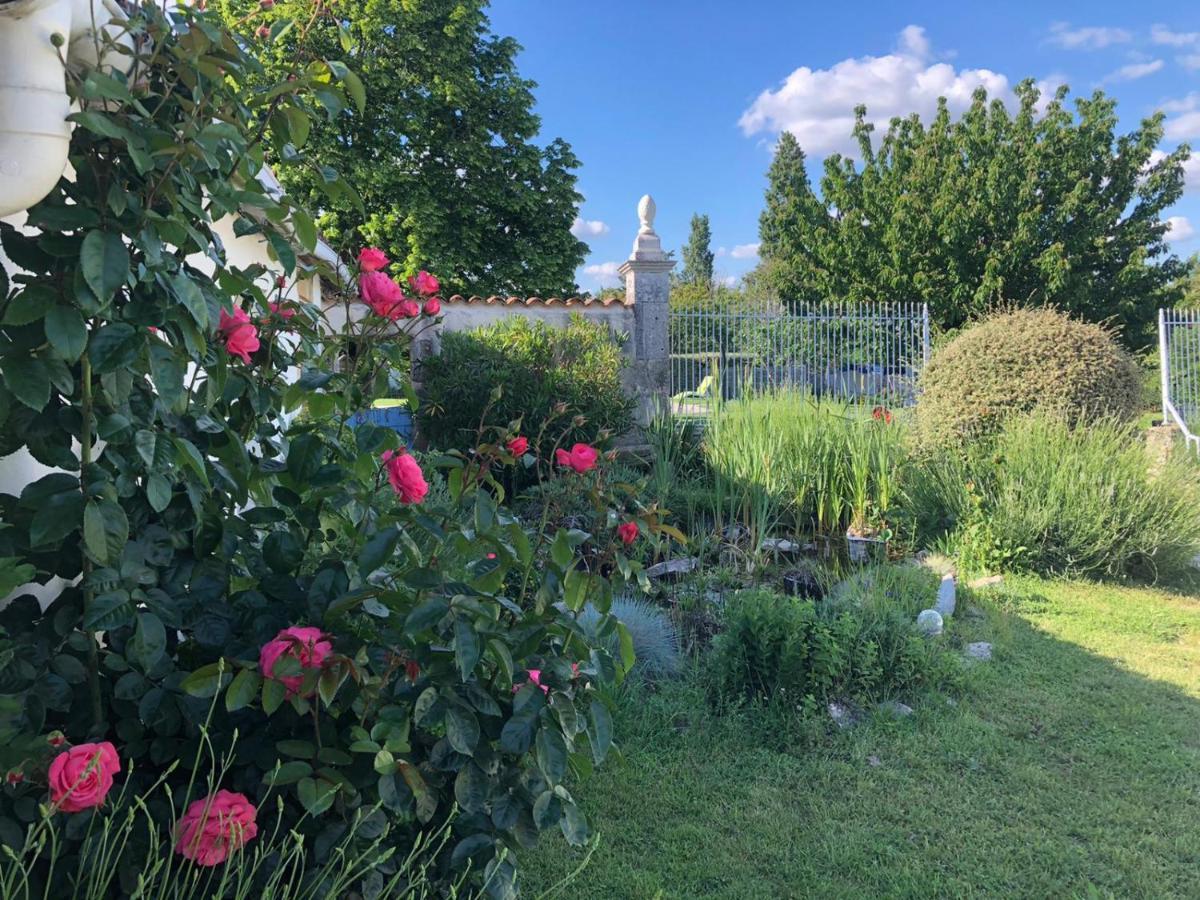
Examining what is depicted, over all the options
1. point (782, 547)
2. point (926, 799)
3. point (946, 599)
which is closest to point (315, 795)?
point (926, 799)

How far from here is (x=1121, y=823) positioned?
236 cm

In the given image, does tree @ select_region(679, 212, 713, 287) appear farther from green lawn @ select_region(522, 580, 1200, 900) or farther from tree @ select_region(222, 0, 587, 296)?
green lawn @ select_region(522, 580, 1200, 900)

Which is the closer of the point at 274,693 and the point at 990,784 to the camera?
the point at 274,693

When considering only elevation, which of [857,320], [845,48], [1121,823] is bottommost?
[1121,823]

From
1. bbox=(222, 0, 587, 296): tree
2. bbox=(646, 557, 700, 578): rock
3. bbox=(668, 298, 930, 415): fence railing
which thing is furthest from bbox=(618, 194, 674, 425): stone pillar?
bbox=(222, 0, 587, 296): tree

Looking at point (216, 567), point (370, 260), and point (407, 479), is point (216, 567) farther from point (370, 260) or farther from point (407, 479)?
point (370, 260)

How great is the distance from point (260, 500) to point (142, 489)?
205 millimetres

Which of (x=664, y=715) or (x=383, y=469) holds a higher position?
A: (x=383, y=469)

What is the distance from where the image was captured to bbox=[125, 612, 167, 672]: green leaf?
3.97ft

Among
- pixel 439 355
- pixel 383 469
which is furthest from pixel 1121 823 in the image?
pixel 439 355

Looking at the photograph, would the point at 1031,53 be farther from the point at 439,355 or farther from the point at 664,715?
the point at 664,715

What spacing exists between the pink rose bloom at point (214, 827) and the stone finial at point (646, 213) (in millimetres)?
8312

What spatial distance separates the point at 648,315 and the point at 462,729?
771 cm

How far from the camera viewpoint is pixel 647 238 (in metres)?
8.71
